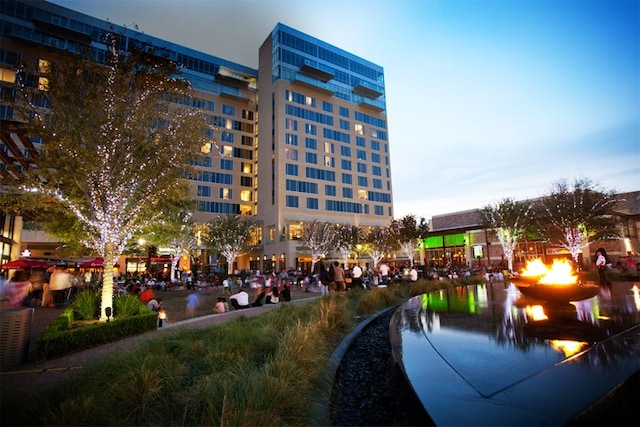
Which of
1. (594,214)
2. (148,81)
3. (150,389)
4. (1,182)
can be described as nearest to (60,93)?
(148,81)

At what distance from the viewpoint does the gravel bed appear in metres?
3.86

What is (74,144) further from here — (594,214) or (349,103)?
(349,103)

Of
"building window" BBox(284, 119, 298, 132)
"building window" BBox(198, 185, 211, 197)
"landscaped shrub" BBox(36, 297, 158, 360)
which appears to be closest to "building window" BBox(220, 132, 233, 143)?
"building window" BBox(198, 185, 211, 197)

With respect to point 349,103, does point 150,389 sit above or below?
below

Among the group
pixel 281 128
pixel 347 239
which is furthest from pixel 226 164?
pixel 347 239

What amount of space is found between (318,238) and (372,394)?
44.5 metres

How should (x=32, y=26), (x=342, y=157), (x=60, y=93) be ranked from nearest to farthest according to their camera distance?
(x=60, y=93) → (x=32, y=26) → (x=342, y=157)

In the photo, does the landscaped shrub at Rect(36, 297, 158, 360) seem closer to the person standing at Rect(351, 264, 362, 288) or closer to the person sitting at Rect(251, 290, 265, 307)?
the person sitting at Rect(251, 290, 265, 307)

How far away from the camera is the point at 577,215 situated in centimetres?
3145

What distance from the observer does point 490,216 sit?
41719mm

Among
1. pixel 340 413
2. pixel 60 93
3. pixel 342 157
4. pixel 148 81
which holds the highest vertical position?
pixel 342 157

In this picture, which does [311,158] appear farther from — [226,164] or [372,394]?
[372,394]

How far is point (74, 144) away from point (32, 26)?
5822 cm

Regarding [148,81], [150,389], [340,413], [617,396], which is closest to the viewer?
[617,396]
